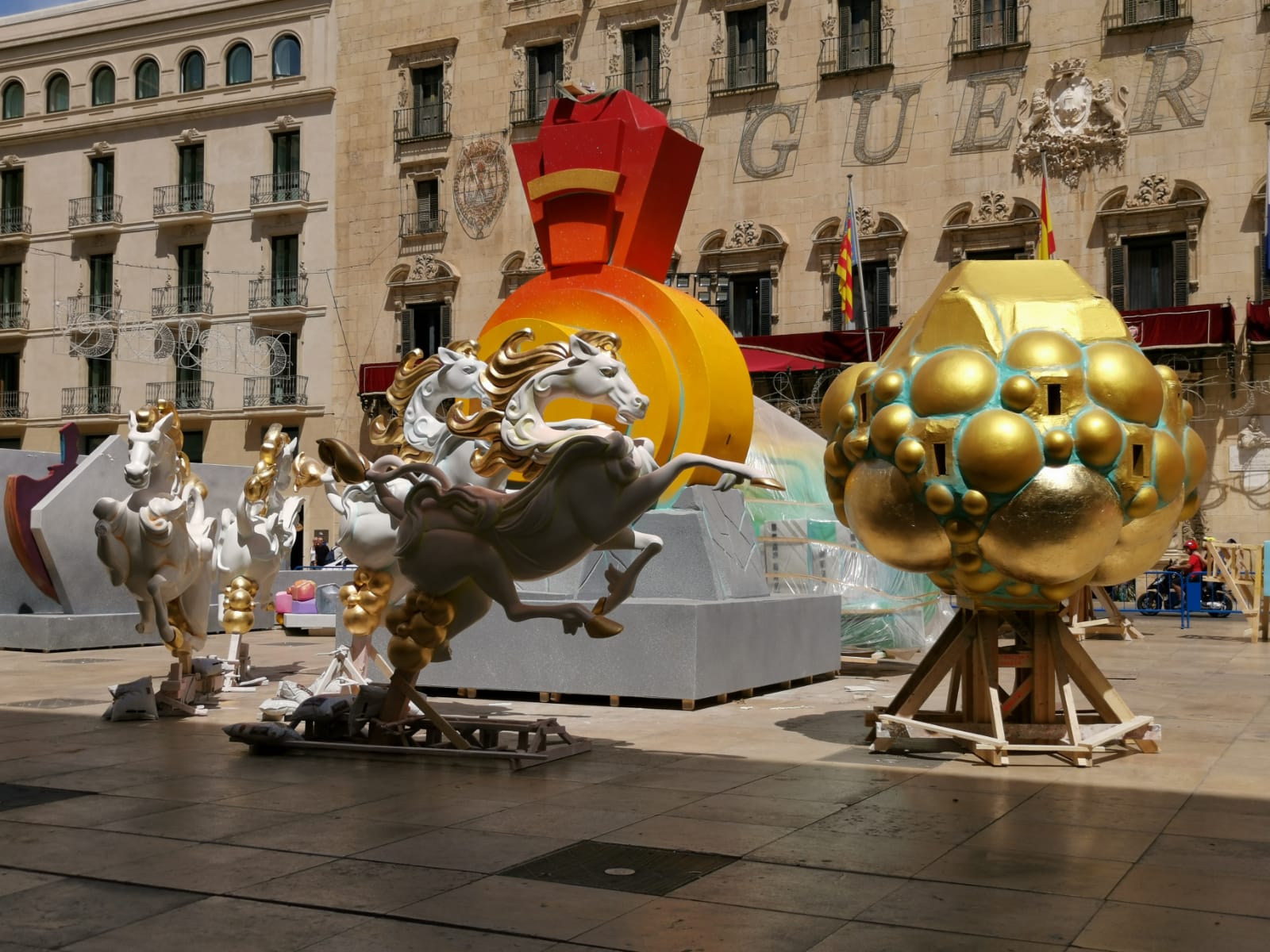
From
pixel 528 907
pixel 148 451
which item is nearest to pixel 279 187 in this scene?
pixel 148 451

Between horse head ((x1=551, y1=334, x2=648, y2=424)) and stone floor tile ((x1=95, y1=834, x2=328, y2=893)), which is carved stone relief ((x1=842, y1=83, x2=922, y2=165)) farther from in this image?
stone floor tile ((x1=95, y1=834, x2=328, y2=893))

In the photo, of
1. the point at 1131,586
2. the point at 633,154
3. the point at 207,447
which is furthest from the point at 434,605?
the point at 207,447

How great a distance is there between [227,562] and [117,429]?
30.7m

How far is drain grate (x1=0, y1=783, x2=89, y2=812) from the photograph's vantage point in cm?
742

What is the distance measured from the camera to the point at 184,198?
4147cm

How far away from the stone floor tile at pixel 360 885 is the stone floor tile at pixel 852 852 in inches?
54.9

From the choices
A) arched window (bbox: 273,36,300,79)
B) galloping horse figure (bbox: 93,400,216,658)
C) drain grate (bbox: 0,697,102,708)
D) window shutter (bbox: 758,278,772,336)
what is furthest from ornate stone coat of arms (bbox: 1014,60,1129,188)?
drain grate (bbox: 0,697,102,708)

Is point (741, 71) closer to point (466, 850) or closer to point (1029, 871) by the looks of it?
point (466, 850)

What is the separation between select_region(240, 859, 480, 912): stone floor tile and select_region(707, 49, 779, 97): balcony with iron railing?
3029 centimetres

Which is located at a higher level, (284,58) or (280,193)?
(284,58)

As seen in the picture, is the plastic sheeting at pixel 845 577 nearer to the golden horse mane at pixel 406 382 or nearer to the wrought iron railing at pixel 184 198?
the golden horse mane at pixel 406 382

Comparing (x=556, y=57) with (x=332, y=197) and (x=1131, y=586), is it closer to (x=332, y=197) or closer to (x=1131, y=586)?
(x=332, y=197)

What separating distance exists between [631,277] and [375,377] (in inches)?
941

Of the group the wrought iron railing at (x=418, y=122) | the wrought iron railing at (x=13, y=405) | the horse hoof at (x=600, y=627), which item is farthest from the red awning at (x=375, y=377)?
the horse hoof at (x=600, y=627)
